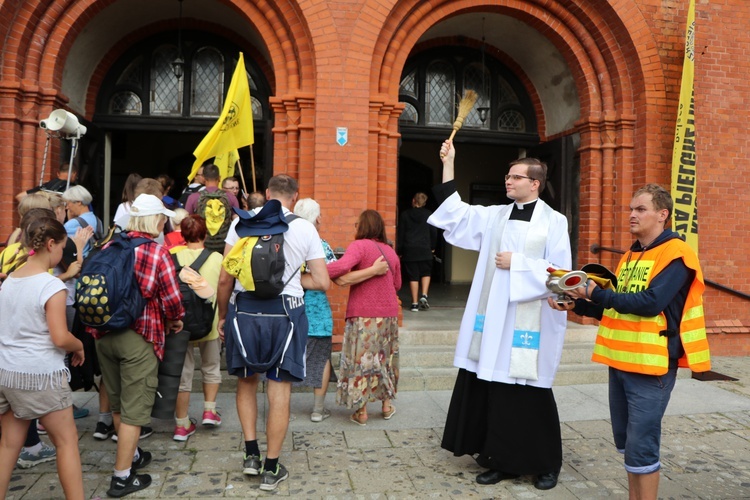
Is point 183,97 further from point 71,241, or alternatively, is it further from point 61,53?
point 71,241

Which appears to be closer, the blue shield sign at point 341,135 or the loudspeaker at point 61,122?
the loudspeaker at point 61,122

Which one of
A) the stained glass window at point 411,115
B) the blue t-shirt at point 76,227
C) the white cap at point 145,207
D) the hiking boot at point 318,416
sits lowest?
the hiking boot at point 318,416

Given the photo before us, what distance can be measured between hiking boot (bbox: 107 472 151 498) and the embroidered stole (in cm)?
230

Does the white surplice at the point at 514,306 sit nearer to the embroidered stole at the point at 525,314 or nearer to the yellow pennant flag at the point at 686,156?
the embroidered stole at the point at 525,314

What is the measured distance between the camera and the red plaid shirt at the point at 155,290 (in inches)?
150

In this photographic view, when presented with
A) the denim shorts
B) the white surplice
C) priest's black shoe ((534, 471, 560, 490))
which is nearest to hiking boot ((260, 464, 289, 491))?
the white surplice

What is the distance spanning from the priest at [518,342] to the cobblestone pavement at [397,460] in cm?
22

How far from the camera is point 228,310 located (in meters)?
4.15

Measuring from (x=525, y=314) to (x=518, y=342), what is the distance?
0.19 meters

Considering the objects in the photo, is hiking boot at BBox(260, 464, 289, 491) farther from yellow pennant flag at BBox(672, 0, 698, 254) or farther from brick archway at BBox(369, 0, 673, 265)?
yellow pennant flag at BBox(672, 0, 698, 254)

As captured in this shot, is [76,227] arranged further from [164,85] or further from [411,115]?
[411,115]

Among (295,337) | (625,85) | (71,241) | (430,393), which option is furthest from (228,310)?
(625,85)

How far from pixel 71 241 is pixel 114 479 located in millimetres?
1919

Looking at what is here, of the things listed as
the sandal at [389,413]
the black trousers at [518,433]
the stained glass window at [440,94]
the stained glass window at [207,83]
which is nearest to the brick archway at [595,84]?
the stained glass window at [440,94]
